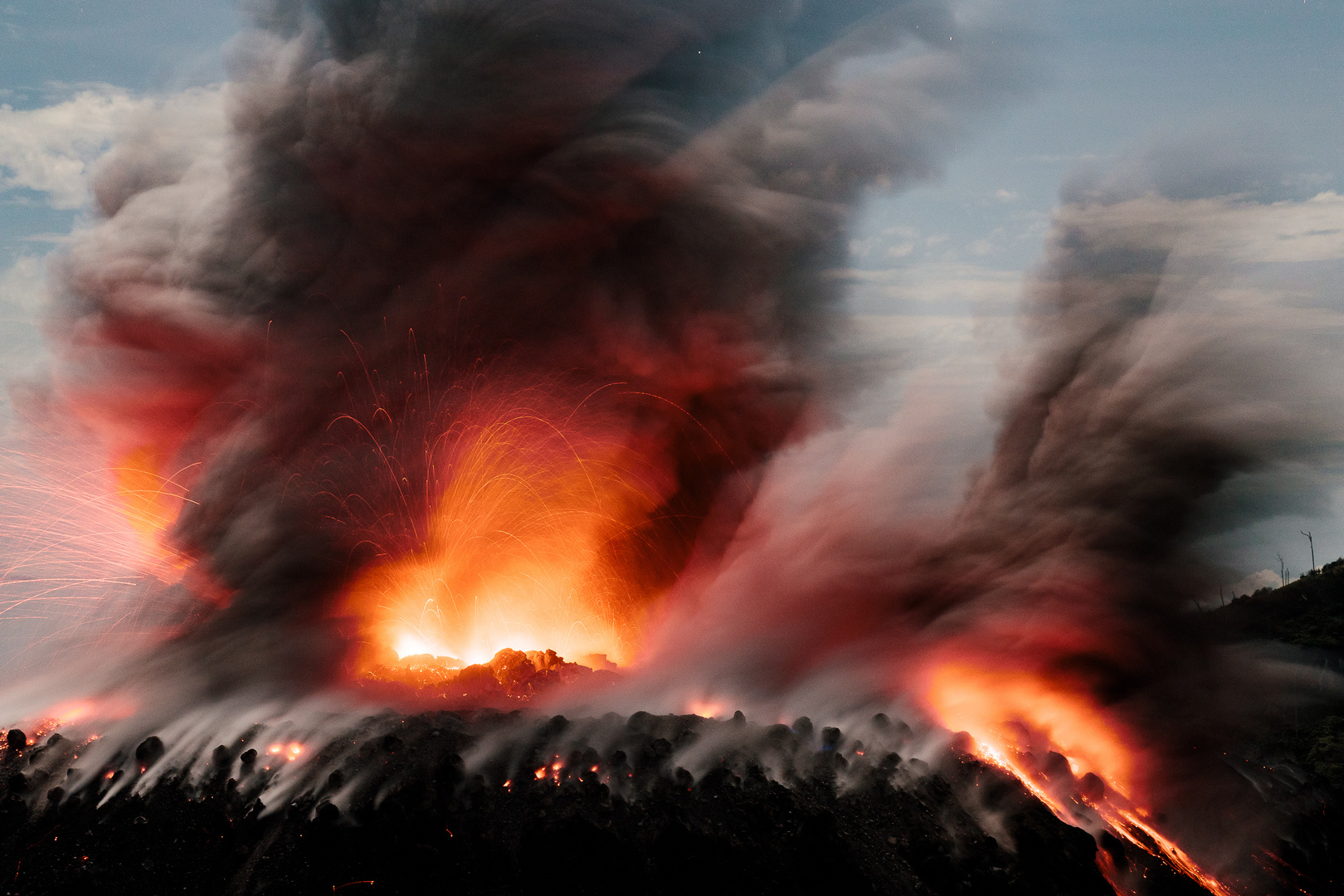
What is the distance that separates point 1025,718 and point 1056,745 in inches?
79.4

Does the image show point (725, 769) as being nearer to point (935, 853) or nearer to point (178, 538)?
point (935, 853)

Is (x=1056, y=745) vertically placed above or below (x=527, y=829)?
below

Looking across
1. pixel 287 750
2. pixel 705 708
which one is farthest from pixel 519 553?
pixel 287 750

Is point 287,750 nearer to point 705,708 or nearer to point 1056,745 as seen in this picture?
point 705,708

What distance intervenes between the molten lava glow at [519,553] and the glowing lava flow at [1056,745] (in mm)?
19809

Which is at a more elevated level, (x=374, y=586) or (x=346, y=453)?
(x=346, y=453)

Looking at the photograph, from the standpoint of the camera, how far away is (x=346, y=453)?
4028cm

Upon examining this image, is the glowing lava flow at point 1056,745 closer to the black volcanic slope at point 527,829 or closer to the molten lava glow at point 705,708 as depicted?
the black volcanic slope at point 527,829

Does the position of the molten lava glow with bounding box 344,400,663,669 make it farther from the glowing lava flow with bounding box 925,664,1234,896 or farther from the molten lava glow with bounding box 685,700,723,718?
the glowing lava flow with bounding box 925,664,1234,896

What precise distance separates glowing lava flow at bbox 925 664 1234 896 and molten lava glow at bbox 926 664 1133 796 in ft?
0.13

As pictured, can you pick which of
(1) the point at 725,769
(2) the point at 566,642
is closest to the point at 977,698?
(1) the point at 725,769

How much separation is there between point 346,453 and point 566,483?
1307cm

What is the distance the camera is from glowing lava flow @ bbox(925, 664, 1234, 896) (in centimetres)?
2775

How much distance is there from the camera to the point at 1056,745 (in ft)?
108
